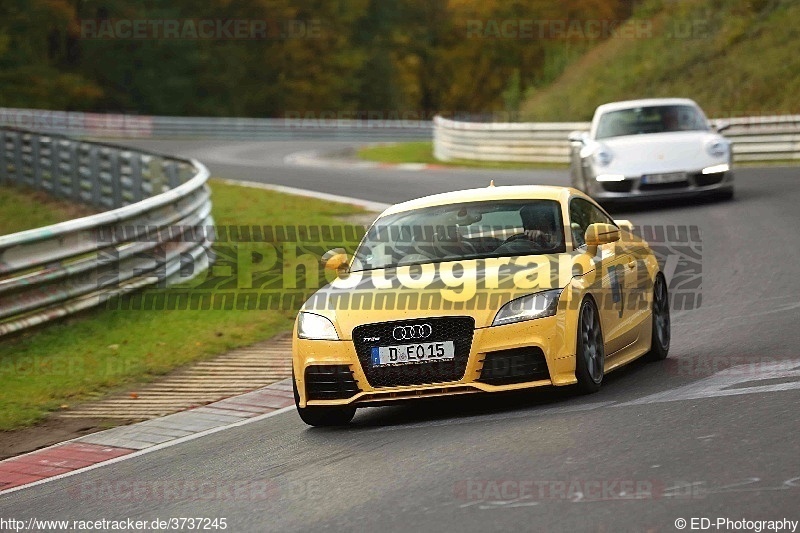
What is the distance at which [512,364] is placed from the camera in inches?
348

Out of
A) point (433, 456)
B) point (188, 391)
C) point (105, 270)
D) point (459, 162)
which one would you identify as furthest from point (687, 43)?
point (433, 456)

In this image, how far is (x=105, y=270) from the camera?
580 inches

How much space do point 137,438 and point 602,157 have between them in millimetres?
12051

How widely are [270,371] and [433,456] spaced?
14.5ft

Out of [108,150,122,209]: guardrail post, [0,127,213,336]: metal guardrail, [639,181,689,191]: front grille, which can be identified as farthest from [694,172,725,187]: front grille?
[108,150,122,209]: guardrail post

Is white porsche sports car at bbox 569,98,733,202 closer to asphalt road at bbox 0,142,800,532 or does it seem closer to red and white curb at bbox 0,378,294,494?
asphalt road at bbox 0,142,800,532

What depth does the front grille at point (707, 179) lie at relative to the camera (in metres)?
20.5

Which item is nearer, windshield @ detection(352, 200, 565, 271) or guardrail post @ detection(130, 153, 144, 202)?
windshield @ detection(352, 200, 565, 271)

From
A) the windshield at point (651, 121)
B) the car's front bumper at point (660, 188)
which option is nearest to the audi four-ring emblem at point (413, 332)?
the car's front bumper at point (660, 188)

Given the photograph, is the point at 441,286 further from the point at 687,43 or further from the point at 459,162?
the point at 687,43

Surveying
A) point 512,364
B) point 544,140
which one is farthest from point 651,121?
point 512,364

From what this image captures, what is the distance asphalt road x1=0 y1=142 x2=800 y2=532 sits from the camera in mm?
6418

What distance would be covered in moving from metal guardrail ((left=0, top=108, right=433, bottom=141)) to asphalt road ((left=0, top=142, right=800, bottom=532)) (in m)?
46.8

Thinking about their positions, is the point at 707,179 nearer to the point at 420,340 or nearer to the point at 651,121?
the point at 651,121
